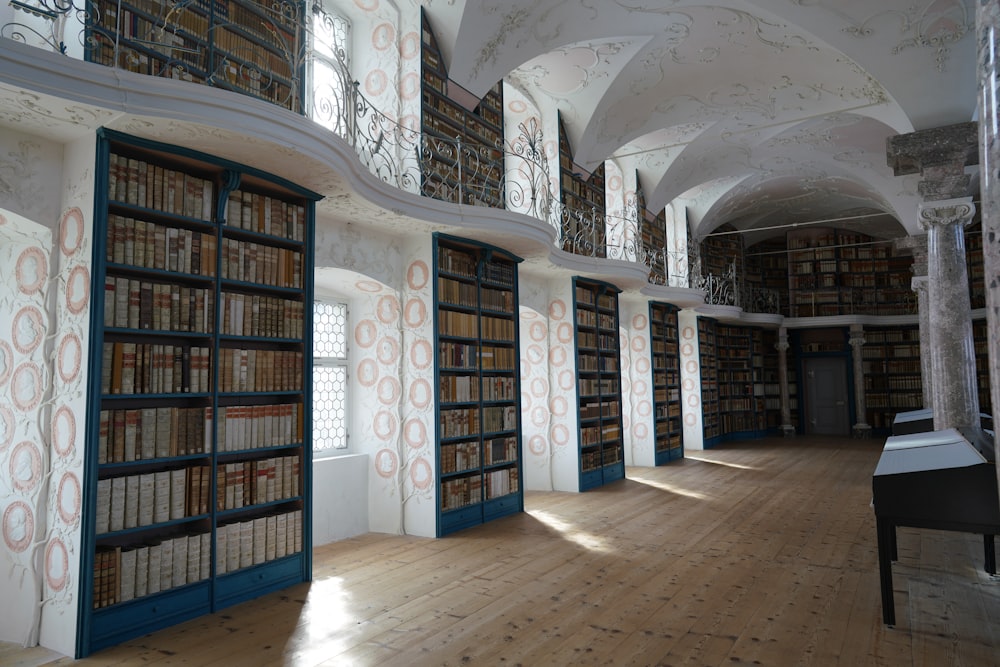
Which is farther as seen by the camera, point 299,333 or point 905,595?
point 299,333

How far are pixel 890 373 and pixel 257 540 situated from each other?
1506cm

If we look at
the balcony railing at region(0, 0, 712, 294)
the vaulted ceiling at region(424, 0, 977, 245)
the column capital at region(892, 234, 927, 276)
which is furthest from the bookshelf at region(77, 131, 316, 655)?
the column capital at region(892, 234, 927, 276)

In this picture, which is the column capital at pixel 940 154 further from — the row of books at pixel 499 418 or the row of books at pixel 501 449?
the row of books at pixel 501 449

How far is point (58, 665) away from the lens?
10.7 ft

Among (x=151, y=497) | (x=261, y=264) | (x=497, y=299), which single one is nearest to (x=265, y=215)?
(x=261, y=264)

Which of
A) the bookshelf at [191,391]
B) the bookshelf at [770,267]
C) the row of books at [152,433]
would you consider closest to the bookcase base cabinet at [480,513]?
the bookshelf at [191,391]

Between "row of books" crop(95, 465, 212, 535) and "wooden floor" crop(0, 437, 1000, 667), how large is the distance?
64 centimetres

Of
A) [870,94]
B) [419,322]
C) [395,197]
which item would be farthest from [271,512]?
[870,94]

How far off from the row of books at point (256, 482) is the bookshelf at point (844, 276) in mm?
13777

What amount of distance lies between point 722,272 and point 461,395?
10.4 meters

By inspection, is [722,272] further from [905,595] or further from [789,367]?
[905,595]

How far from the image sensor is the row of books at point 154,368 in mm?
3621

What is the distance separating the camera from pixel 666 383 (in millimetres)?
11594

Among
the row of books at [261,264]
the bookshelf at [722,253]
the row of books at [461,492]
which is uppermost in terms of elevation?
the bookshelf at [722,253]
